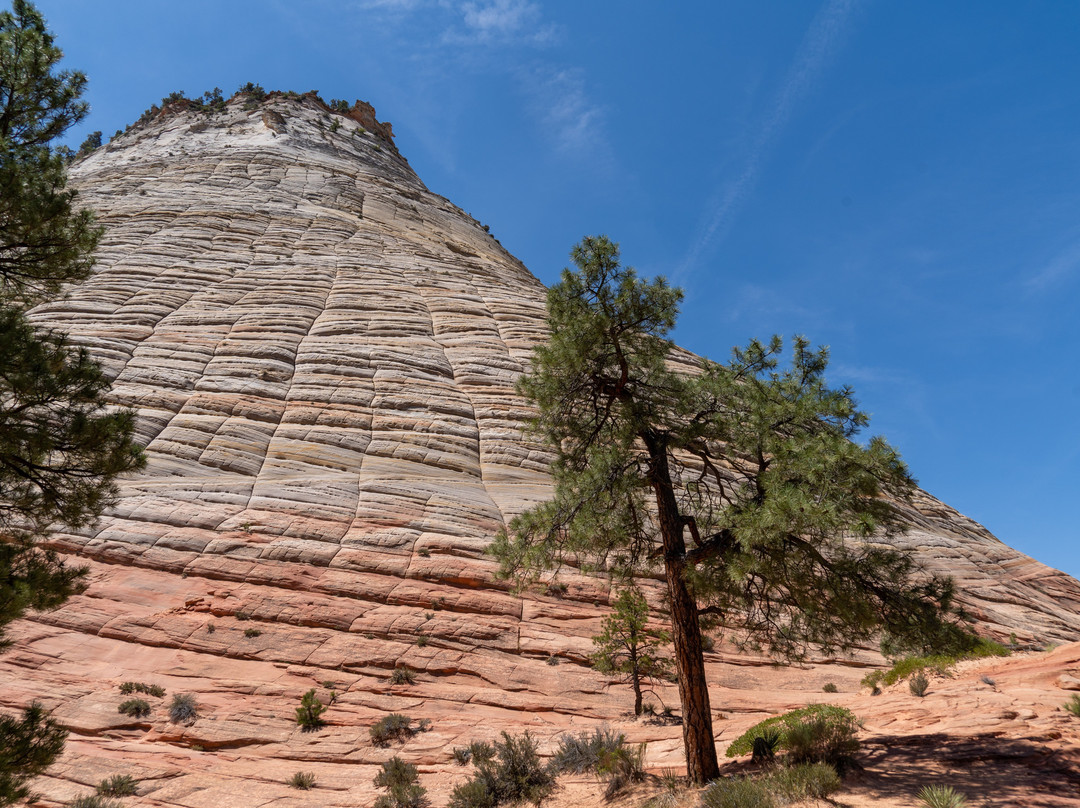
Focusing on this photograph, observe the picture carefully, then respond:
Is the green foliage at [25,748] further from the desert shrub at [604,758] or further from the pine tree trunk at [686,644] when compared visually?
the pine tree trunk at [686,644]

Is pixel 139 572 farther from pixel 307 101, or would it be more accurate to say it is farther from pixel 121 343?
pixel 307 101

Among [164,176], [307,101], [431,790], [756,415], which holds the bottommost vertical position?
[431,790]

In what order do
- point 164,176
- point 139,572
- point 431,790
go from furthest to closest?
point 164,176
point 139,572
point 431,790

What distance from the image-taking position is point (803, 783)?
714 cm

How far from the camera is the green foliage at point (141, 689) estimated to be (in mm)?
12030

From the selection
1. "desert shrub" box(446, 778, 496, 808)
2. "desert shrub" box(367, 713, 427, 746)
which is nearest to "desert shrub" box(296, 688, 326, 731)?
"desert shrub" box(367, 713, 427, 746)

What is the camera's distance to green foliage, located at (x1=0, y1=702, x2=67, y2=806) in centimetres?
671

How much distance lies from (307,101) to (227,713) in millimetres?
81573

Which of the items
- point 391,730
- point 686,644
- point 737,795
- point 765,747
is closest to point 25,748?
point 391,730

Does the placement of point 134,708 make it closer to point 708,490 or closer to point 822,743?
point 708,490

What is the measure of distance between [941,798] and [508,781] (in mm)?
6311

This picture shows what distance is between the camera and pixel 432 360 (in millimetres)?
27703

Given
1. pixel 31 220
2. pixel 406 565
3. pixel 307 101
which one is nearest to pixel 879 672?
pixel 406 565

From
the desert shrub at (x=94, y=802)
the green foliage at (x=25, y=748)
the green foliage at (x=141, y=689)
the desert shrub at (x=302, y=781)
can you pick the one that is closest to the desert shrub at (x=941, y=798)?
the desert shrub at (x=302, y=781)
